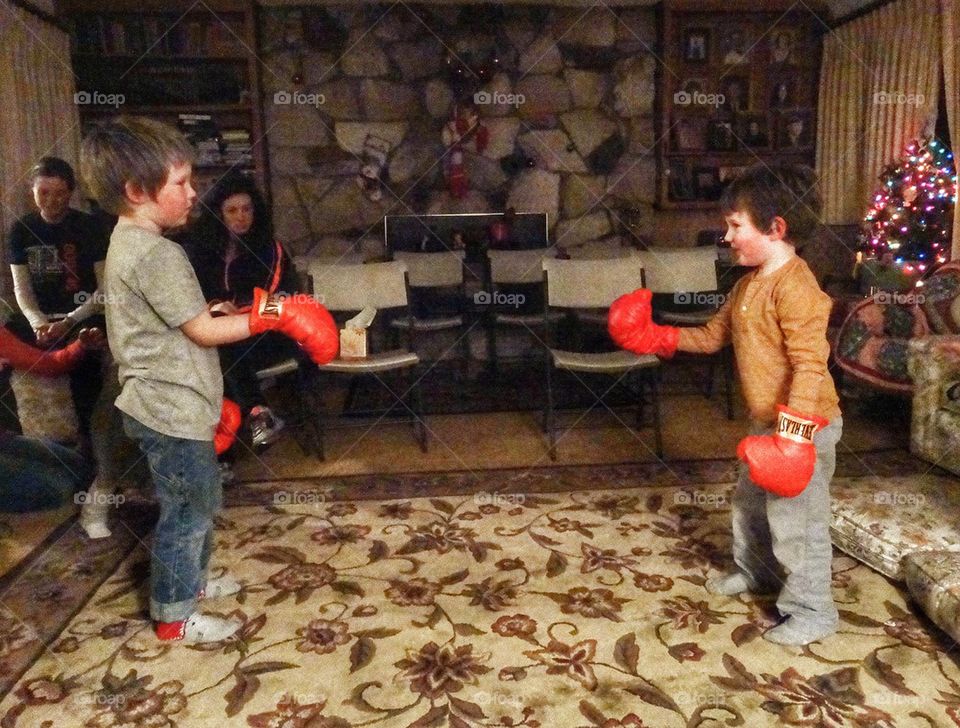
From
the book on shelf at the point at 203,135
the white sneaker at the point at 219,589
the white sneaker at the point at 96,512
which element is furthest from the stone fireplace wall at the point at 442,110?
the white sneaker at the point at 219,589

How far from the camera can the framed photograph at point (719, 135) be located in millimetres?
5238

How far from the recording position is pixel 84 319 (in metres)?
2.61

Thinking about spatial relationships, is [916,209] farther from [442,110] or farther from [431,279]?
[442,110]

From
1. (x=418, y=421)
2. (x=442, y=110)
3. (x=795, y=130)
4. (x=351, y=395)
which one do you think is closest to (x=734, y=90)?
(x=795, y=130)

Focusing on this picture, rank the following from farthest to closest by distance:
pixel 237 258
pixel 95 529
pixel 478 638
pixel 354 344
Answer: pixel 354 344 < pixel 237 258 < pixel 95 529 < pixel 478 638

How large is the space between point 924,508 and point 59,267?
2.91 meters

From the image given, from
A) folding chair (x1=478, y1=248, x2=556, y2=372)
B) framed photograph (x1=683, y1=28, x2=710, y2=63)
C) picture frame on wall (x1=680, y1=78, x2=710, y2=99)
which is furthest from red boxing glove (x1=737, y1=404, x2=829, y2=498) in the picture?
framed photograph (x1=683, y1=28, x2=710, y2=63)

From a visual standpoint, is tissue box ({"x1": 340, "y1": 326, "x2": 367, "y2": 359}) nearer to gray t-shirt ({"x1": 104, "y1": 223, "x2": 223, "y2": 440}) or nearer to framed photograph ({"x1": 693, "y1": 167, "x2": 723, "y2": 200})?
gray t-shirt ({"x1": 104, "y1": 223, "x2": 223, "y2": 440})

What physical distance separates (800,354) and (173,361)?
1329 millimetres

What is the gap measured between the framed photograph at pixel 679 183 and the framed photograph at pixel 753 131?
43 centimetres

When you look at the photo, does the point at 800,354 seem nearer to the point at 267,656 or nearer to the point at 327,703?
the point at 327,703

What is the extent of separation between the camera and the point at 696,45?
5.16m

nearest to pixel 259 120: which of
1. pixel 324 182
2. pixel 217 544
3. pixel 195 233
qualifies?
pixel 324 182

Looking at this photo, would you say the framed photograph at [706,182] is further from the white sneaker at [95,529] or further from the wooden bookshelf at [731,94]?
the white sneaker at [95,529]
